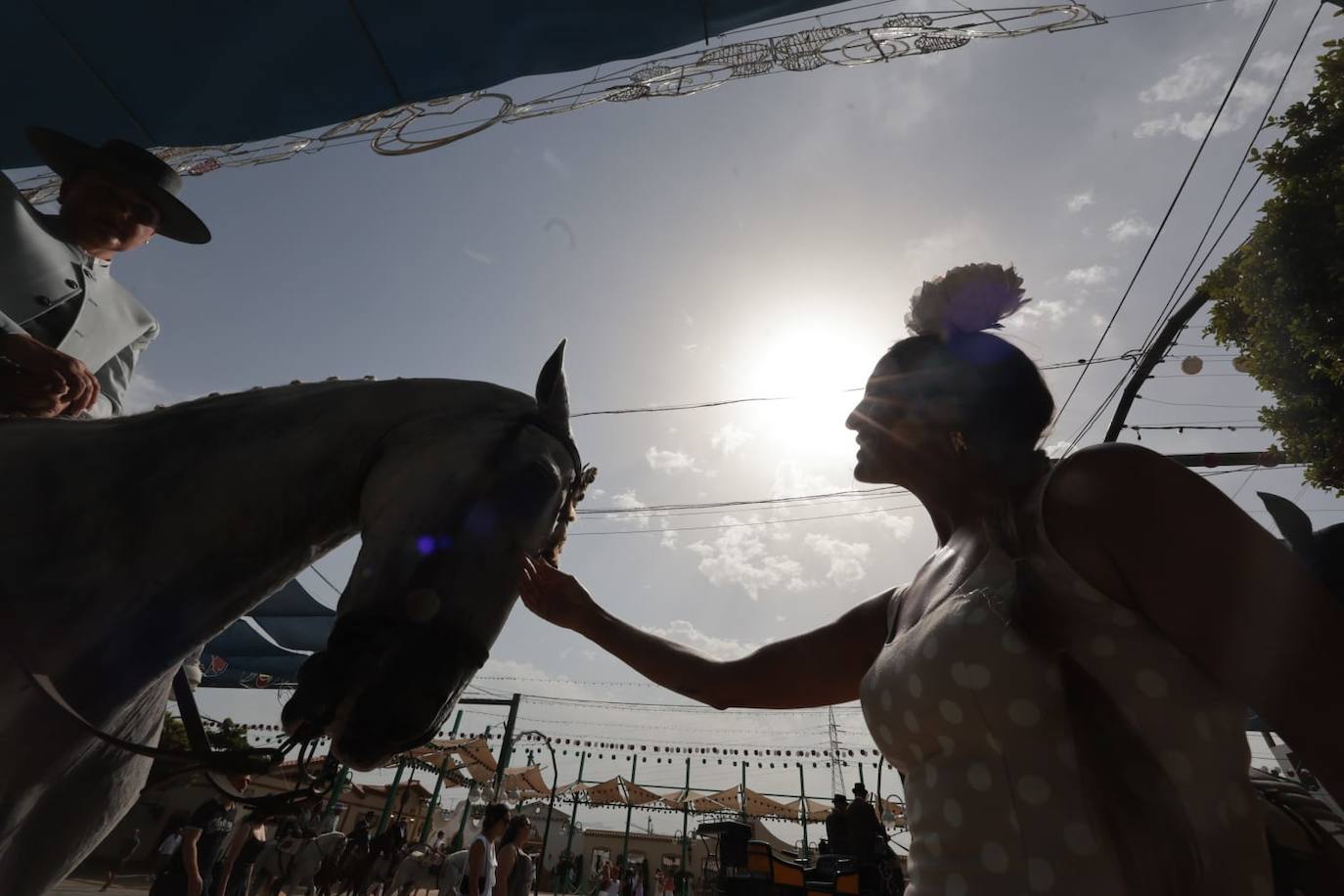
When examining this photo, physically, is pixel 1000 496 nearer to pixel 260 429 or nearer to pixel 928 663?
pixel 928 663

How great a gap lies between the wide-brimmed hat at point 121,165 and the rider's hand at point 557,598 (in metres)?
1.91

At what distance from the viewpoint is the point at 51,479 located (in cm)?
111

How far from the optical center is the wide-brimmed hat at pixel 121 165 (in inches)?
81.0

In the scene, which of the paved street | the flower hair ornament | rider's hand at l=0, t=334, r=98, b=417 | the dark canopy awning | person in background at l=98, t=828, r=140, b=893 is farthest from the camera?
person in background at l=98, t=828, r=140, b=893

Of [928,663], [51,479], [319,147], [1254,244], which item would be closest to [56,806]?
[51,479]

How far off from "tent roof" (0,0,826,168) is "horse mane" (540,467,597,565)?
2.16 meters

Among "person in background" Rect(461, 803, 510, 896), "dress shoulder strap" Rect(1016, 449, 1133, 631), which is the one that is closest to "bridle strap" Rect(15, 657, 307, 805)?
"dress shoulder strap" Rect(1016, 449, 1133, 631)

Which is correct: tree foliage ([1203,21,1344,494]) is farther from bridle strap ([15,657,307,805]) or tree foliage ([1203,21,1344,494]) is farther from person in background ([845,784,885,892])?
bridle strap ([15,657,307,805])

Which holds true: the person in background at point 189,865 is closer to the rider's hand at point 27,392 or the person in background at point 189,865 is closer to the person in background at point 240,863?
the person in background at point 240,863

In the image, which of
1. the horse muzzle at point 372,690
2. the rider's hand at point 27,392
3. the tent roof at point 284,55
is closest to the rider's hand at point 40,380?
the rider's hand at point 27,392

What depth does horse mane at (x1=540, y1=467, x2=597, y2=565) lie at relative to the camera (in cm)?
149

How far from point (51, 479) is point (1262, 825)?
1.93 metres

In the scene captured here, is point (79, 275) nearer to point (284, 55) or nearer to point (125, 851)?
point (284, 55)

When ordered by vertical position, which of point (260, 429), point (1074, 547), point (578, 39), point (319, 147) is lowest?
point (1074, 547)
